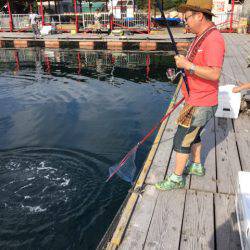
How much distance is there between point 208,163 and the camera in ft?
17.3

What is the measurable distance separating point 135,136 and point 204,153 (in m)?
3.59

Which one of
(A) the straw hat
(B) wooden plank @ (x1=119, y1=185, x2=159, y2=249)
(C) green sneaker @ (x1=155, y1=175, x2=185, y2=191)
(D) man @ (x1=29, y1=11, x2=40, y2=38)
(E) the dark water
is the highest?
(A) the straw hat

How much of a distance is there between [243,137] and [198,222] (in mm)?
2919

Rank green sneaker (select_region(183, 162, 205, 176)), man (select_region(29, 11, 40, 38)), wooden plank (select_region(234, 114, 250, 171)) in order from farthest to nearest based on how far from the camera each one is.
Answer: man (select_region(29, 11, 40, 38)) → wooden plank (select_region(234, 114, 250, 171)) → green sneaker (select_region(183, 162, 205, 176))

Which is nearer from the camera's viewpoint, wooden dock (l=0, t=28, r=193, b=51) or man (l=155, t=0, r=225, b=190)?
man (l=155, t=0, r=225, b=190)

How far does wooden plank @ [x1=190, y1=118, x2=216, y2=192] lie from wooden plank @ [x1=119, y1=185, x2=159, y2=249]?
2.08ft

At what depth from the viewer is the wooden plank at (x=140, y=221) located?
357 cm

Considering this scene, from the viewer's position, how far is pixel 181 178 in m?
4.46

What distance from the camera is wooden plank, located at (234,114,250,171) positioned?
5.28 metres

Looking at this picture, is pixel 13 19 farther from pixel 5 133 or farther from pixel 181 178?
pixel 181 178

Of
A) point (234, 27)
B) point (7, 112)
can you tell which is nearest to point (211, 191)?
point (7, 112)

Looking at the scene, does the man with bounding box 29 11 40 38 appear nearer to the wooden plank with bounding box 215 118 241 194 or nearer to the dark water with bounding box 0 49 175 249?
the dark water with bounding box 0 49 175 249

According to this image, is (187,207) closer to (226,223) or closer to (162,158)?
(226,223)

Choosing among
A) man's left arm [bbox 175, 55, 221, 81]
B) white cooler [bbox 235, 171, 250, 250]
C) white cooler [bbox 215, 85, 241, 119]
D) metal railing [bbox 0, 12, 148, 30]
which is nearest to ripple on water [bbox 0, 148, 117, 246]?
white cooler [bbox 215, 85, 241, 119]
